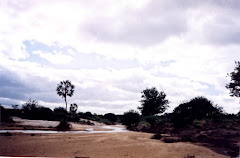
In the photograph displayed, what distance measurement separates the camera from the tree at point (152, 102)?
43.9 metres

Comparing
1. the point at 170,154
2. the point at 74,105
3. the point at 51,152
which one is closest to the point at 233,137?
the point at 170,154

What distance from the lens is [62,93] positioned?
35375 mm

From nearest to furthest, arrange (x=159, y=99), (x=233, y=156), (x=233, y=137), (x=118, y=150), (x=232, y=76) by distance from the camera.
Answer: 1. (x=233, y=156)
2. (x=118, y=150)
3. (x=233, y=137)
4. (x=232, y=76)
5. (x=159, y=99)

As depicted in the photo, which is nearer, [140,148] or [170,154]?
[170,154]

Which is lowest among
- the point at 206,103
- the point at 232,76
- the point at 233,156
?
the point at 233,156

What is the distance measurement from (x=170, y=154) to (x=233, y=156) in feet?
8.53

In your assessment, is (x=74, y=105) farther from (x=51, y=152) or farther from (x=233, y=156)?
(x=233, y=156)

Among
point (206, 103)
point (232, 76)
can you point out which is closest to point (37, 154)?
point (232, 76)

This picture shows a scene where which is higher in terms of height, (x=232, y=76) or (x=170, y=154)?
(x=232, y=76)

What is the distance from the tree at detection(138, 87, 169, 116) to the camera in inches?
1727

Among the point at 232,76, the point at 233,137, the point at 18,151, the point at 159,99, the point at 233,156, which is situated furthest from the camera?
the point at 159,99

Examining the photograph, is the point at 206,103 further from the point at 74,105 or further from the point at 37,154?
the point at 37,154

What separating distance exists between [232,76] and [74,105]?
35309 millimetres

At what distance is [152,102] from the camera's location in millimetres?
44031
